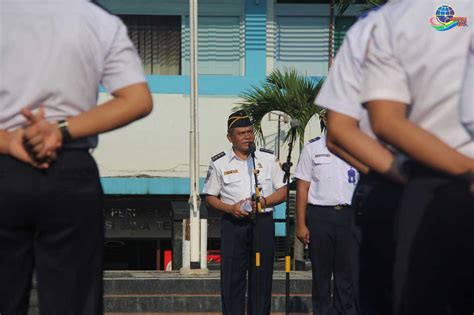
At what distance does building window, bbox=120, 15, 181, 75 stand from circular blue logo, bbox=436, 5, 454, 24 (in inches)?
750

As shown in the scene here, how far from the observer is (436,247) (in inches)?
124

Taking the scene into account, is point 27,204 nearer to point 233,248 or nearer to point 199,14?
point 233,248

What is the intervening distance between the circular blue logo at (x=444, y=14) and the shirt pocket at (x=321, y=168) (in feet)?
20.6

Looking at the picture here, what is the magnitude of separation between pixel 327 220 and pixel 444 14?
6.25 metres

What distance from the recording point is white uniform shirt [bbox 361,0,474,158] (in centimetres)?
335

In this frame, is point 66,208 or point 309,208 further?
point 309,208

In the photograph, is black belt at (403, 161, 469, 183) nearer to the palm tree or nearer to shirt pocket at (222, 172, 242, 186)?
shirt pocket at (222, 172, 242, 186)

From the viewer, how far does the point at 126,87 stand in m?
3.84

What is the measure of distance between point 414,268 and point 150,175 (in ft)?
63.2

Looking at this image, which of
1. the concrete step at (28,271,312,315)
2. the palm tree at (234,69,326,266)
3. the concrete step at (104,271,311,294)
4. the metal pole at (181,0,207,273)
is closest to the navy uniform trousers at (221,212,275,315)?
the concrete step at (28,271,312,315)

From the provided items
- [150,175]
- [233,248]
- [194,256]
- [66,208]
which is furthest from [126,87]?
[150,175]

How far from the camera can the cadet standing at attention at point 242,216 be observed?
397 inches

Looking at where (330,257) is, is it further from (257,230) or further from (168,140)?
(168,140)

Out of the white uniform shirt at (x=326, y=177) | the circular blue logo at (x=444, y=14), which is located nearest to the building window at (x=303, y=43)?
the white uniform shirt at (x=326, y=177)
